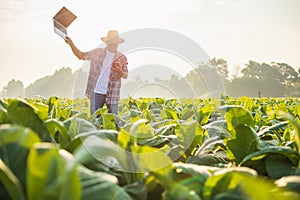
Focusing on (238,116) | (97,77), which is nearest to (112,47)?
(97,77)

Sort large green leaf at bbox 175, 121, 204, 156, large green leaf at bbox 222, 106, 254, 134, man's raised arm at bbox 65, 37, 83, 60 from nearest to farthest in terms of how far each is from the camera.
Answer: large green leaf at bbox 222, 106, 254, 134
large green leaf at bbox 175, 121, 204, 156
man's raised arm at bbox 65, 37, 83, 60

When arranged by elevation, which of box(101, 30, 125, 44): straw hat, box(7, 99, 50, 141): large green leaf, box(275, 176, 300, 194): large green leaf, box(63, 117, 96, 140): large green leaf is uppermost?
box(101, 30, 125, 44): straw hat

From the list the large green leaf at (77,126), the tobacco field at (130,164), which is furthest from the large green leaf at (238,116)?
the large green leaf at (77,126)

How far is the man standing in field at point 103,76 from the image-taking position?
216 inches

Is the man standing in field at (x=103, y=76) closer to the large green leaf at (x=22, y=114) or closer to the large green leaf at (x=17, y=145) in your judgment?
the large green leaf at (x=22, y=114)

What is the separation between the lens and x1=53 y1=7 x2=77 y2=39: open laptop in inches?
134

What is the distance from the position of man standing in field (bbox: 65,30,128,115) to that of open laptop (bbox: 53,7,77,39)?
1828mm

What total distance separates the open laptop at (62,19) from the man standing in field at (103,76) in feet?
6.00

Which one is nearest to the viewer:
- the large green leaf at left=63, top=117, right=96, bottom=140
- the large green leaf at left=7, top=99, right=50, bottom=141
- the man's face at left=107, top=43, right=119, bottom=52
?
the large green leaf at left=7, top=99, right=50, bottom=141

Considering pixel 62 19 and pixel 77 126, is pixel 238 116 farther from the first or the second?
pixel 62 19

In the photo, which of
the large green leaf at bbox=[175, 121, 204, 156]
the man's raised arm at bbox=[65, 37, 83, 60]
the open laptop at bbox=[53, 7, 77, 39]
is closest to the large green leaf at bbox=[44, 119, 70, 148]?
the large green leaf at bbox=[175, 121, 204, 156]

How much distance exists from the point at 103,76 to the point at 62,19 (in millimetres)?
2218

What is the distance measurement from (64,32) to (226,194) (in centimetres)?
321

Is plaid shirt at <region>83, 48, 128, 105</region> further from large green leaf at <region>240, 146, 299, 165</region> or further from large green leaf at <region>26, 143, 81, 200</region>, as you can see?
large green leaf at <region>26, 143, 81, 200</region>
